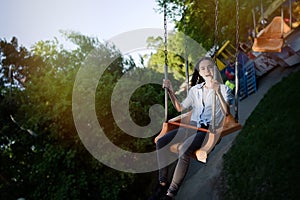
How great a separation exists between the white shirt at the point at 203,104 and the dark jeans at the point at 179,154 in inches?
7.5

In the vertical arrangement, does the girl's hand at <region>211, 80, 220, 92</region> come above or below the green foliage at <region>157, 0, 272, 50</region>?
below

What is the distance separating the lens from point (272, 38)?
8820mm

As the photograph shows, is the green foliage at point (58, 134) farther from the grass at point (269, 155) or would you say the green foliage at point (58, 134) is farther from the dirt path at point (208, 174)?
the grass at point (269, 155)

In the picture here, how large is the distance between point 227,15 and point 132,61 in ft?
14.0

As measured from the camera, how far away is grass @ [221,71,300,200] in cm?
663

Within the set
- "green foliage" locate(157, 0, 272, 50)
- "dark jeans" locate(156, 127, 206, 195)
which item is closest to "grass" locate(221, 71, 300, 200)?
"green foliage" locate(157, 0, 272, 50)

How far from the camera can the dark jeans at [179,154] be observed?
11.6ft

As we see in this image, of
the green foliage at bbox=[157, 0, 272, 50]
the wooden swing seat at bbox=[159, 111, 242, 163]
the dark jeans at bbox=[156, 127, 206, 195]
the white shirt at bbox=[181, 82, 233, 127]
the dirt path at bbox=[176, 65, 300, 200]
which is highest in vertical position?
the green foliage at bbox=[157, 0, 272, 50]

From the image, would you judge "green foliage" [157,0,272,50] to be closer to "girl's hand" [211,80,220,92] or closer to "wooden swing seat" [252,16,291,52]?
"wooden swing seat" [252,16,291,52]

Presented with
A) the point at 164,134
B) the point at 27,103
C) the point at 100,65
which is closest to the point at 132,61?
the point at 100,65

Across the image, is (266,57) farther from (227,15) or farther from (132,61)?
(132,61)

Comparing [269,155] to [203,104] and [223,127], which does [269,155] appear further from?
[223,127]

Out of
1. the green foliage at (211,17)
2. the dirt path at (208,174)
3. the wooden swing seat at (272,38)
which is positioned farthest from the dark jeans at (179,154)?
the green foliage at (211,17)

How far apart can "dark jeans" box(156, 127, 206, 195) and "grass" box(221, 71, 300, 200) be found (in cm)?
314
